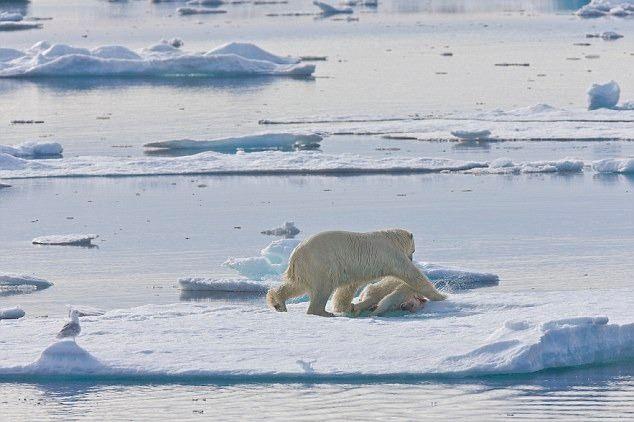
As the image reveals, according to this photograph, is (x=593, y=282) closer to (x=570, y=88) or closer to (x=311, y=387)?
(x=311, y=387)

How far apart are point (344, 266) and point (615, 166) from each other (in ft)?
33.5

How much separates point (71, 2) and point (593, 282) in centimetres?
7118

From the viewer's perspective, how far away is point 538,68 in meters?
36.5

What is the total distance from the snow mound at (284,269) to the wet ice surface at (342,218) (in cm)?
18

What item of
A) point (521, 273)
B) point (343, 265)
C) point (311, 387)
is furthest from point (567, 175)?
point (311, 387)

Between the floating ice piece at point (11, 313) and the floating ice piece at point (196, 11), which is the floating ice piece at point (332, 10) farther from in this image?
the floating ice piece at point (11, 313)

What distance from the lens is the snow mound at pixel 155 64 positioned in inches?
1387

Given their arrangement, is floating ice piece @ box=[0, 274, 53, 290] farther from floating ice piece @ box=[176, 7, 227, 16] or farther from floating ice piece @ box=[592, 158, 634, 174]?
floating ice piece @ box=[176, 7, 227, 16]

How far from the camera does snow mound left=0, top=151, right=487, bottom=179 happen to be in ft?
65.1

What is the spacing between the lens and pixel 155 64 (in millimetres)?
35531

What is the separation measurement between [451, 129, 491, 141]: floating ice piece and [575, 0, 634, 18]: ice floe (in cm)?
3543

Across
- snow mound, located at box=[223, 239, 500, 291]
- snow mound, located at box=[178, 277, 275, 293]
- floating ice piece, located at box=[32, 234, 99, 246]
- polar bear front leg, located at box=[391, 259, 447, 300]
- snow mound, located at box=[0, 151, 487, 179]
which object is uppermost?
polar bear front leg, located at box=[391, 259, 447, 300]

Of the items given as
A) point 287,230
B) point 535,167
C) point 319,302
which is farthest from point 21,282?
point 535,167

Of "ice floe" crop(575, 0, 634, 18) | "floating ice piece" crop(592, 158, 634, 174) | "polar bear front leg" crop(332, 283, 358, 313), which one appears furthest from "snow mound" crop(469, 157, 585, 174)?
"ice floe" crop(575, 0, 634, 18)
